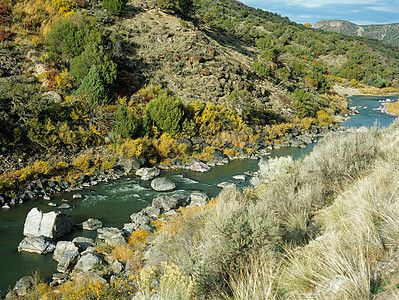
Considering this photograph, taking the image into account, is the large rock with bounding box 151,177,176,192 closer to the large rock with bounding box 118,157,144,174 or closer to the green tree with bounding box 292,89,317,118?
the large rock with bounding box 118,157,144,174

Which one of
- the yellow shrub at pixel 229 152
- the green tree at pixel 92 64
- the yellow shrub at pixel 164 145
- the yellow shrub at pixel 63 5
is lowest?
the yellow shrub at pixel 229 152

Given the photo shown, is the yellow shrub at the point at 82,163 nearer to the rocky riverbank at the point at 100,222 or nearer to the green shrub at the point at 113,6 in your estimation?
the rocky riverbank at the point at 100,222

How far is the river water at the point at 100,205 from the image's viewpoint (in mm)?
7211

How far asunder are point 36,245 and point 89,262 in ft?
7.22

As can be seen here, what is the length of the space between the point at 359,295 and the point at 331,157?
5729mm

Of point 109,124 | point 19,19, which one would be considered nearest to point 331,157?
point 109,124

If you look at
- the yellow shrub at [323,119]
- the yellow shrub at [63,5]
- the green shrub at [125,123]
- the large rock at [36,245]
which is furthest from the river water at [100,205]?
the yellow shrub at [63,5]

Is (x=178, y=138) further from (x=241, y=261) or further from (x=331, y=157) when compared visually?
(x=241, y=261)

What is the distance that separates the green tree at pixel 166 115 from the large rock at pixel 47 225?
33.0ft

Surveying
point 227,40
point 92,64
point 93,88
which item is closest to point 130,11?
point 92,64

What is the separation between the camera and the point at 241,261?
13.2 feet

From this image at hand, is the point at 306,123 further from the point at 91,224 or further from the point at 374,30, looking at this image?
the point at 374,30

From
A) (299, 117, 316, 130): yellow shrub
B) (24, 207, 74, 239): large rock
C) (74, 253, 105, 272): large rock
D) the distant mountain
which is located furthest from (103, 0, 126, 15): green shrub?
the distant mountain

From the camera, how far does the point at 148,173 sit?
14.6 m
